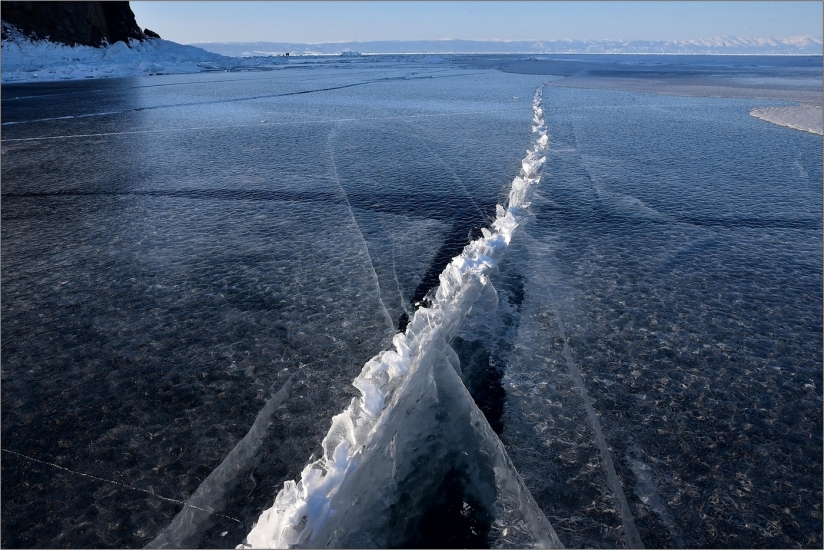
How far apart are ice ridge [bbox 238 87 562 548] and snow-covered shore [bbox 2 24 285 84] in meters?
34.4

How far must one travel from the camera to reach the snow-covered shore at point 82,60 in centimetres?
3188

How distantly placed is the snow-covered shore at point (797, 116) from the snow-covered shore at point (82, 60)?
34305 millimetres

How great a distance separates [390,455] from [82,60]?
152 ft

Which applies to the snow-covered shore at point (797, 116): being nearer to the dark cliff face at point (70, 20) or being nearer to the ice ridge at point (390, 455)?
the ice ridge at point (390, 455)

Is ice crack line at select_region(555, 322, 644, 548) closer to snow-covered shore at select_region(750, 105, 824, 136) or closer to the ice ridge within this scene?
the ice ridge

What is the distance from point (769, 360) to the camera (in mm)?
3289

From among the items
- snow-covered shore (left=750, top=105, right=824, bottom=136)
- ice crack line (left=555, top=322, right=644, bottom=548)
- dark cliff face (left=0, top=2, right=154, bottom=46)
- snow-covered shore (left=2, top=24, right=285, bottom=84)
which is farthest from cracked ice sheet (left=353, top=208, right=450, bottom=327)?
dark cliff face (left=0, top=2, right=154, bottom=46)

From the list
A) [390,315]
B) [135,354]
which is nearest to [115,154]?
[135,354]

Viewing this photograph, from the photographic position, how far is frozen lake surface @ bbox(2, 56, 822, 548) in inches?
91.1

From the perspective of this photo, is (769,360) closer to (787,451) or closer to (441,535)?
(787,451)

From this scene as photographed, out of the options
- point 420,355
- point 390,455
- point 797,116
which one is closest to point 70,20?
point 797,116

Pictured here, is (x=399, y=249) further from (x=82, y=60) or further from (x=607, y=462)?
(x=82, y=60)

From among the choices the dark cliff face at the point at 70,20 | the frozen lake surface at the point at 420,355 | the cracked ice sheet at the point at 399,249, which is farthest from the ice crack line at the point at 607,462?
the dark cliff face at the point at 70,20

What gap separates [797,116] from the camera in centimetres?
1259
